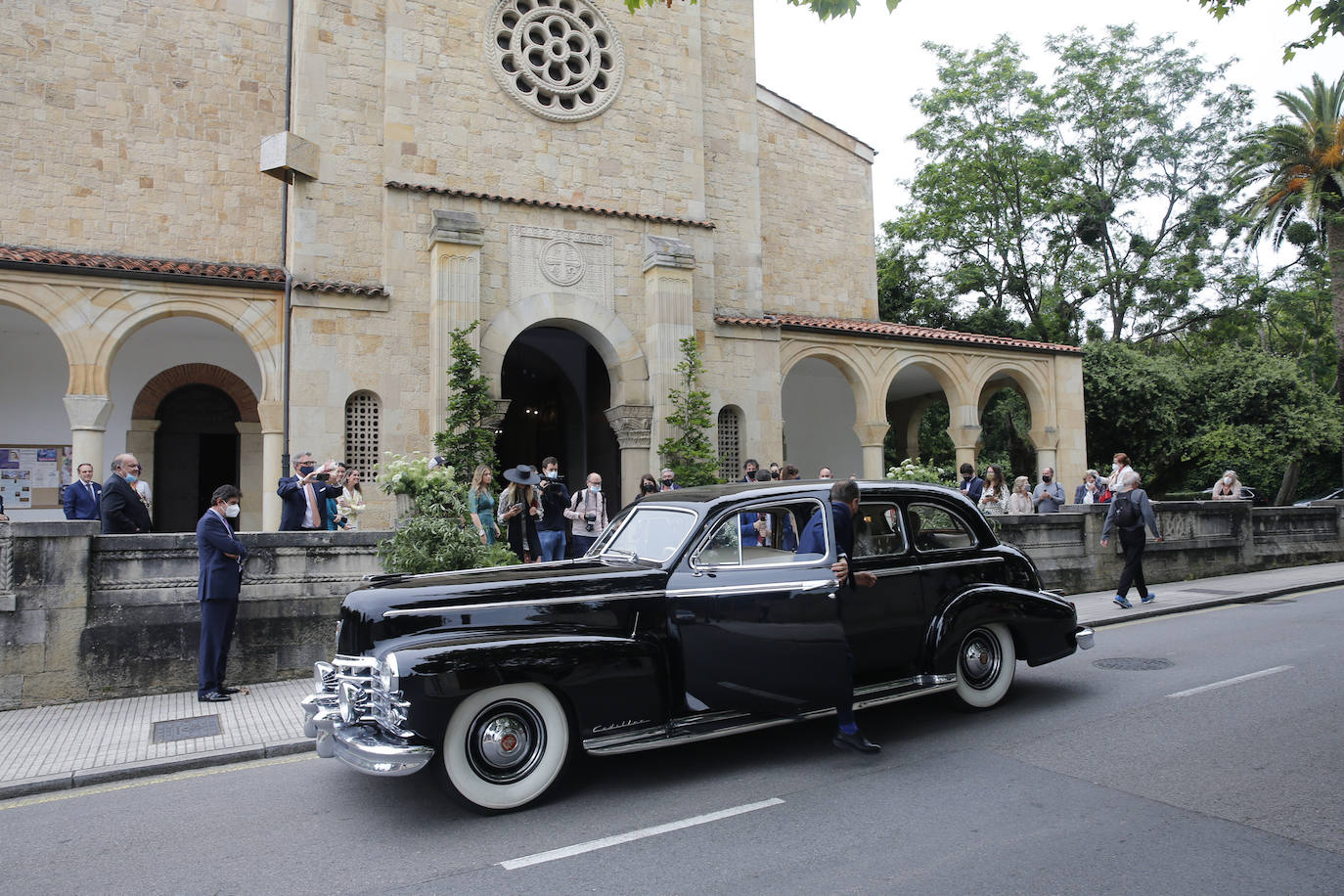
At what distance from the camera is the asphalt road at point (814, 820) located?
13.0 ft

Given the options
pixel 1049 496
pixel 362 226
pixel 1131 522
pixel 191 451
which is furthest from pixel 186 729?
pixel 1049 496

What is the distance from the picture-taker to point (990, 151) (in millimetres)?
31266

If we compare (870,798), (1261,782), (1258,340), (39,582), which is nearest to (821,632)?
(870,798)

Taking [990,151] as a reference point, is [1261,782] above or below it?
below

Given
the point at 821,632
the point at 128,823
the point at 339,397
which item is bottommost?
the point at 128,823

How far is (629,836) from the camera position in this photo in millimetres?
4461

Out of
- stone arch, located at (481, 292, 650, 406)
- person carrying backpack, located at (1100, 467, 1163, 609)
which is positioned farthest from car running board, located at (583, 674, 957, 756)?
stone arch, located at (481, 292, 650, 406)

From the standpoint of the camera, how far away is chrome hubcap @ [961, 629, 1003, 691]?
6.71m

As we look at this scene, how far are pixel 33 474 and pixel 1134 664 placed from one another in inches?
679

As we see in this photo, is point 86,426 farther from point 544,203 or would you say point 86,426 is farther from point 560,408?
point 560,408

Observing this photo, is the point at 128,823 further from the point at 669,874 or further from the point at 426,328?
the point at 426,328

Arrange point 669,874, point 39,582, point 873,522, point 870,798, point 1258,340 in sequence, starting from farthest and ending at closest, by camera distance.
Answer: point 1258,340, point 39,582, point 873,522, point 870,798, point 669,874

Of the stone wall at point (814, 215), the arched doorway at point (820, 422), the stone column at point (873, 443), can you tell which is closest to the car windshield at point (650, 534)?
the stone column at point (873, 443)

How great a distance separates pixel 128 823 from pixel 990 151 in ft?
108
